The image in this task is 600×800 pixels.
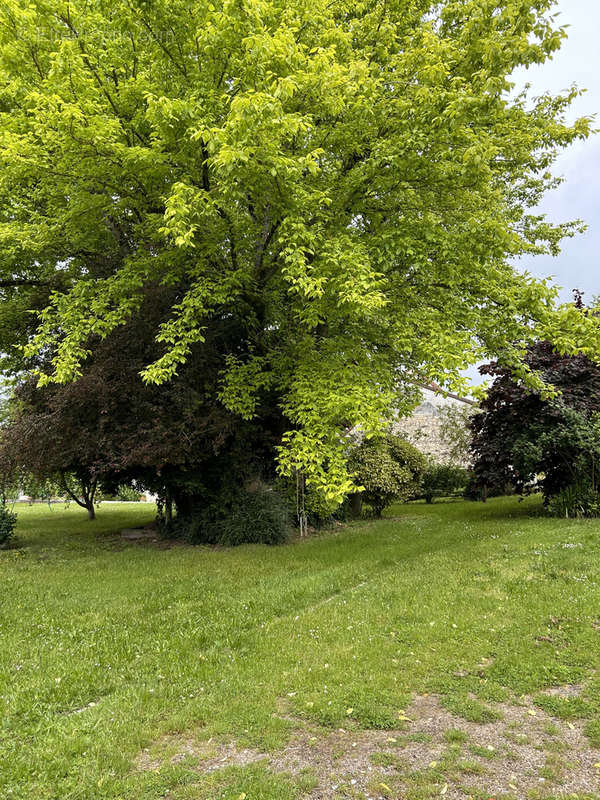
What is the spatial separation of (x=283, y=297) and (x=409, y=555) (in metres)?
6.65

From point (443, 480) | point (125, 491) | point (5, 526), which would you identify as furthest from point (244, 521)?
point (125, 491)

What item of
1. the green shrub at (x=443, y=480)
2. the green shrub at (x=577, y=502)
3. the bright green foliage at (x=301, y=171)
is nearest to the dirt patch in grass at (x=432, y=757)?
the bright green foliage at (x=301, y=171)

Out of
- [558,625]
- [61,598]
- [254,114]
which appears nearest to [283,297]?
[254,114]

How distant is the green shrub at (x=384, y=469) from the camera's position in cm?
1498

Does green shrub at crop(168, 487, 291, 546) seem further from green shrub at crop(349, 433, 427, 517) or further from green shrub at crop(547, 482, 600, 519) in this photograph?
green shrub at crop(547, 482, 600, 519)

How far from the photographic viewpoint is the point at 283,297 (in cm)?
1192

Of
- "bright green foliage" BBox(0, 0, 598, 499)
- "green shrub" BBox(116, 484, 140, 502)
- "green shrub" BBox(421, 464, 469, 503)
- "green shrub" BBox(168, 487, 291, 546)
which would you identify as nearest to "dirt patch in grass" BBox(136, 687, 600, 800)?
"bright green foliage" BBox(0, 0, 598, 499)

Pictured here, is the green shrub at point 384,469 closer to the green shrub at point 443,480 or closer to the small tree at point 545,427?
the small tree at point 545,427

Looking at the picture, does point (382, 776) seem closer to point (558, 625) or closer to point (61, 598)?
point (558, 625)

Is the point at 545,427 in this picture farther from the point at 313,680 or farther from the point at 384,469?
the point at 313,680

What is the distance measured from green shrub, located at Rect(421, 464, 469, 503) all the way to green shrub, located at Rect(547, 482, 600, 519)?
25.1 feet

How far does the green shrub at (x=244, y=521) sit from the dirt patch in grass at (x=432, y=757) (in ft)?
26.4

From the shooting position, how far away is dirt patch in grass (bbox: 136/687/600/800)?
10.1ft

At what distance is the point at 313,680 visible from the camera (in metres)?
4.49
